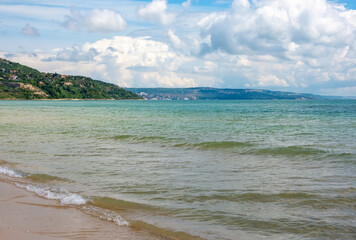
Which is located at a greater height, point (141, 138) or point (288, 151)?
point (288, 151)

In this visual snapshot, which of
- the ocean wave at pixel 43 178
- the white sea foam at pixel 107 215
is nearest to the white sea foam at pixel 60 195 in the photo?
the white sea foam at pixel 107 215

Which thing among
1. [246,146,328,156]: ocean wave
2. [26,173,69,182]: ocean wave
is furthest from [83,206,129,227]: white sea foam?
[246,146,328,156]: ocean wave

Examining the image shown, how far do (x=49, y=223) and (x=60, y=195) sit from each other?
2.35 m

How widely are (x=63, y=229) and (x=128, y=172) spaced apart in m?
5.72

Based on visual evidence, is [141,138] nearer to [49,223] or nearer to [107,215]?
[107,215]

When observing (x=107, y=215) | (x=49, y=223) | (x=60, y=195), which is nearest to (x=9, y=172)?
(x=60, y=195)

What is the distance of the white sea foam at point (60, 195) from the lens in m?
8.90

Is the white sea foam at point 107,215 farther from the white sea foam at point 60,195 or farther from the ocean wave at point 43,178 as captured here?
the ocean wave at point 43,178

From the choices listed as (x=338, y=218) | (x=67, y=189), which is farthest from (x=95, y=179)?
(x=338, y=218)

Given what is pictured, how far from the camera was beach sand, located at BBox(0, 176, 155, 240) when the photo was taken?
257 inches

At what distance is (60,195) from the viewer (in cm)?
950

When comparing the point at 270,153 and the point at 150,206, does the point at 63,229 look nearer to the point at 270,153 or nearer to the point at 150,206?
the point at 150,206

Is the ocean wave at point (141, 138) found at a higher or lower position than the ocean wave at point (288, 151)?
lower

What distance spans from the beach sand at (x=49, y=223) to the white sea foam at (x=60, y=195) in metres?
0.25
